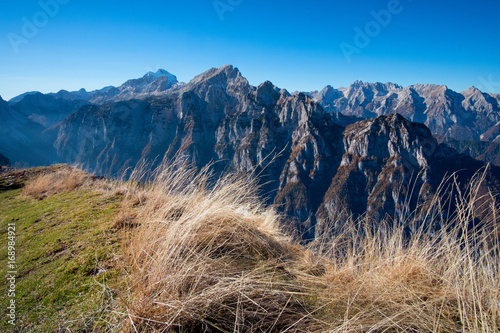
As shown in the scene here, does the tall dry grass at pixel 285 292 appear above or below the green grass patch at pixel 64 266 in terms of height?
above

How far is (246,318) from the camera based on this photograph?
1.97 metres

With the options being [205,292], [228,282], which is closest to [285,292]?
[228,282]

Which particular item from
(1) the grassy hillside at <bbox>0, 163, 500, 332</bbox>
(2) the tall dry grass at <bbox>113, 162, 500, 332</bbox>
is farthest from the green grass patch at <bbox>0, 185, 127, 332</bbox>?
(2) the tall dry grass at <bbox>113, 162, 500, 332</bbox>

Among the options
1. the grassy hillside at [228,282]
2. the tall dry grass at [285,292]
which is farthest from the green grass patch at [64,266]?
the tall dry grass at [285,292]

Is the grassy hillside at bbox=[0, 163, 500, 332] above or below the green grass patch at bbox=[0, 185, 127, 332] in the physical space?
above

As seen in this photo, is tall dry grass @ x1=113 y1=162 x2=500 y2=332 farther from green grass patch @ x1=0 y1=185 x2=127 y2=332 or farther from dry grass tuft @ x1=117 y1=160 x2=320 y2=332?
green grass patch @ x1=0 y1=185 x2=127 y2=332

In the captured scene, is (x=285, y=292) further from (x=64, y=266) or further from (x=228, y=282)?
(x=64, y=266)

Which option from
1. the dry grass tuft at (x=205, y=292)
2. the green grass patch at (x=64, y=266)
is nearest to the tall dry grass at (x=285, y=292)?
the dry grass tuft at (x=205, y=292)

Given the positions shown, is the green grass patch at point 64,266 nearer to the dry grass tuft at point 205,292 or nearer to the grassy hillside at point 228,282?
the grassy hillside at point 228,282

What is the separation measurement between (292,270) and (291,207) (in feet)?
562

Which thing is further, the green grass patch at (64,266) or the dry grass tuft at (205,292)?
the green grass patch at (64,266)

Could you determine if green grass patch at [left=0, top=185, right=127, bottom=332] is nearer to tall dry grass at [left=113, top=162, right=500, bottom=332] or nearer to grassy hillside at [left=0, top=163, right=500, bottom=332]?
grassy hillside at [left=0, top=163, right=500, bottom=332]

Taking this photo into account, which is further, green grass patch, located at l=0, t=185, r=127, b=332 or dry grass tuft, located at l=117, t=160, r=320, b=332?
green grass patch, located at l=0, t=185, r=127, b=332

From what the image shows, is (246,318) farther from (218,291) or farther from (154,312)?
(154,312)
